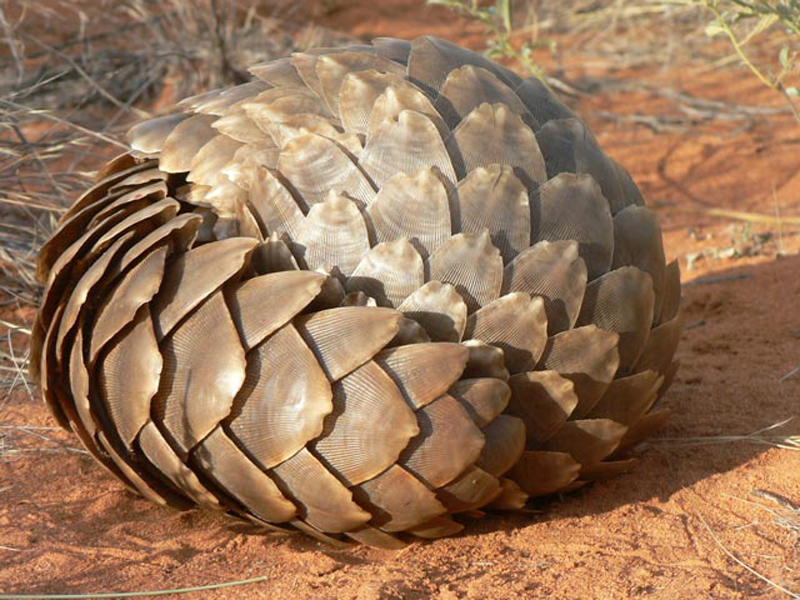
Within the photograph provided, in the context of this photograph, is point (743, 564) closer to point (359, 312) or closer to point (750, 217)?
point (359, 312)

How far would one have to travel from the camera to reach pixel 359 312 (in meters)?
2.24

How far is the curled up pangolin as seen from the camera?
7.39ft

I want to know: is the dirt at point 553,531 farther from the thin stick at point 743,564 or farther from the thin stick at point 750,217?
the thin stick at point 750,217

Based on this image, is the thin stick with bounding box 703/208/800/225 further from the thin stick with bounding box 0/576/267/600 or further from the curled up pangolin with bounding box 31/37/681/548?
the thin stick with bounding box 0/576/267/600

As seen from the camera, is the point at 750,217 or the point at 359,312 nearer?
the point at 359,312

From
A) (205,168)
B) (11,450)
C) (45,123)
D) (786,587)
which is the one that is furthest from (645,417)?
(45,123)

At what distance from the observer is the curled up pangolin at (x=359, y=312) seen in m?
2.25

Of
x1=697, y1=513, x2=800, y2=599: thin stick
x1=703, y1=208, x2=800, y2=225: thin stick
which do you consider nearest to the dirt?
x1=697, y1=513, x2=800, y2=599: thin stick

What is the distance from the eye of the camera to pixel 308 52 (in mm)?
2729

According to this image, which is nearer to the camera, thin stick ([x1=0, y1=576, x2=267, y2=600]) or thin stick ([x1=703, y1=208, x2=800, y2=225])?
thin stick ([x1=0, y1=576, x2=267, y2=600])

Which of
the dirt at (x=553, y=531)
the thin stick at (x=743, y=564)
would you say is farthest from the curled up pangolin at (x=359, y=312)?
the thin stick at (x=743, y=564)

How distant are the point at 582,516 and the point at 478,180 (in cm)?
89

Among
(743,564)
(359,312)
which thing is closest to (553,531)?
(743,564)

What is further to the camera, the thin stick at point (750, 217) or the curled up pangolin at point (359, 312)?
the thin stick at point (750, 217)
